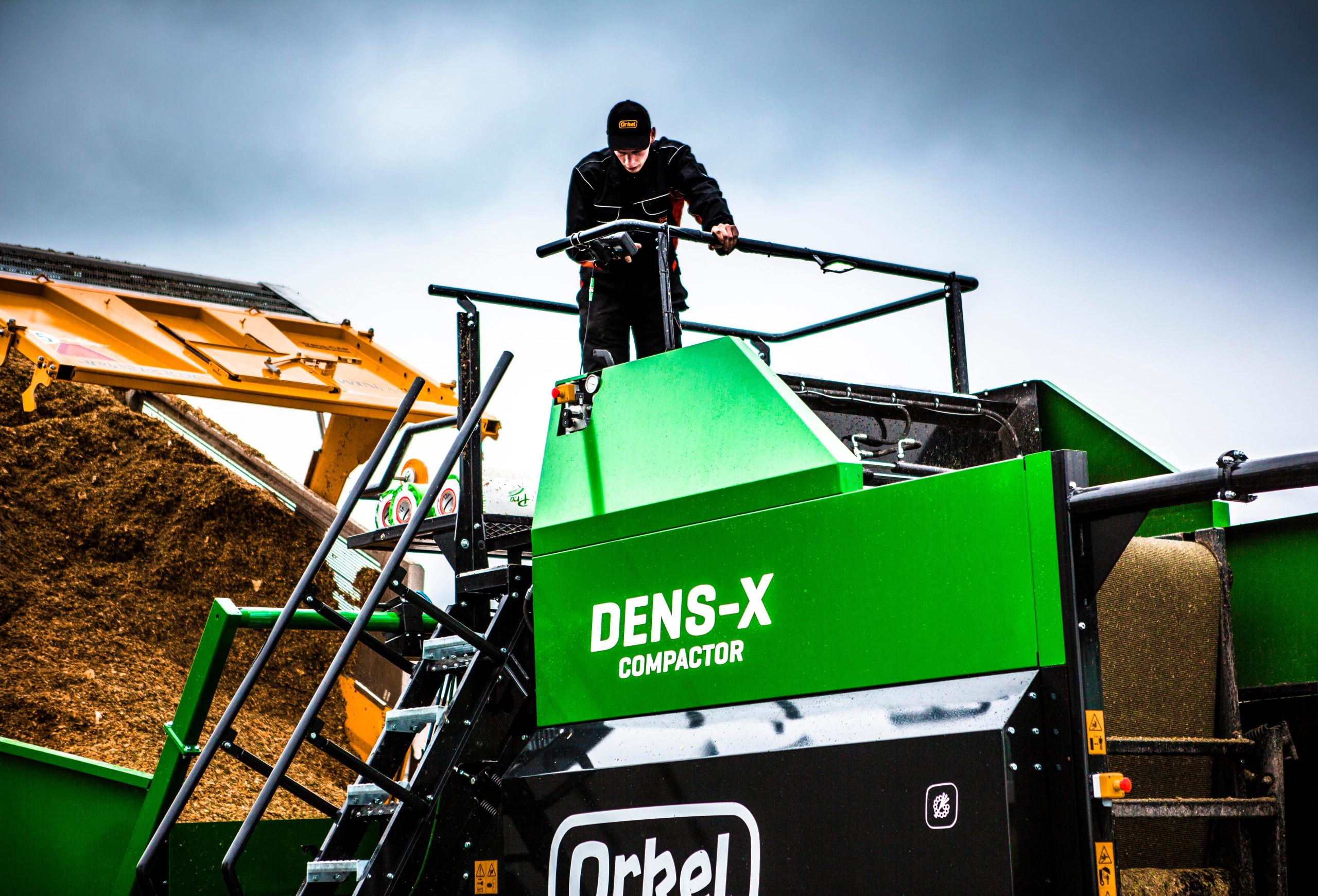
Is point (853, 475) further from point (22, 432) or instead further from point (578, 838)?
point (22, 432)

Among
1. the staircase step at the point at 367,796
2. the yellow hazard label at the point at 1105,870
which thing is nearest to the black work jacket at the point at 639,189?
the staircase step at the point at 367,796

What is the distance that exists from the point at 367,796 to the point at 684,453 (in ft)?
4.04

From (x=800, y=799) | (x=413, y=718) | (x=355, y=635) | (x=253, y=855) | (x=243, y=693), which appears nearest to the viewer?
(x=800, y=799)

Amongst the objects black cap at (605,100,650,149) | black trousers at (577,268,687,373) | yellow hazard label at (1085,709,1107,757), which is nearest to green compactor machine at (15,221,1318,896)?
yellow hazard label at (1085,709,1107,757)

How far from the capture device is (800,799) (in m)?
2.54

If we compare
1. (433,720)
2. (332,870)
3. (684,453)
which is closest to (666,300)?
(684,453)

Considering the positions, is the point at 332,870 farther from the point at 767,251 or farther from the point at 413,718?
the point at 767,251

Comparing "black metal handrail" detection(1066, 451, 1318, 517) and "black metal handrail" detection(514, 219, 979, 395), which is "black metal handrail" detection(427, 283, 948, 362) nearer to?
"black metal handrail" detection(514, 219, 979, 395)

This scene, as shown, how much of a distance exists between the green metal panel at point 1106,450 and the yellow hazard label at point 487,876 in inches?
67.8

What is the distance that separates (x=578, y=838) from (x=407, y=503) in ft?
5.29

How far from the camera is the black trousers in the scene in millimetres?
4004

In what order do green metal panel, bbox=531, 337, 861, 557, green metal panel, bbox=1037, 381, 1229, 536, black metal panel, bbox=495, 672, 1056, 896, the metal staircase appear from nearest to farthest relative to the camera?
black metal panel, bbox=495, 672, 1056, 896
green metal panel, bbox=531, 337, 861, 557
the metal staircase
green metal panel, bbox=1037, 381, 1229, 536

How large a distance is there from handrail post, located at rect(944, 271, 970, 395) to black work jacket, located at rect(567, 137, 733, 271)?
0.81 m

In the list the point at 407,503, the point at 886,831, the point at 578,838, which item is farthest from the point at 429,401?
the point at 886,831
